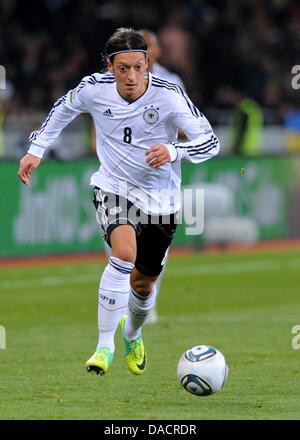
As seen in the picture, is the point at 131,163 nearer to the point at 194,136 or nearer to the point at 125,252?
the point at 194,136

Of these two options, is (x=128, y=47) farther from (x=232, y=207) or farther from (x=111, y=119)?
(x=232, y=207)

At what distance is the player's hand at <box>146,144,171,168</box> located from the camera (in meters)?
7.68

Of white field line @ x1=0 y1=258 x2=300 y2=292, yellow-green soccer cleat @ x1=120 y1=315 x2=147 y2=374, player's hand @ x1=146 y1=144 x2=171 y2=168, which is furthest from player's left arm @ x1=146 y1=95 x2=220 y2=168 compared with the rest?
white field line @ x1=0 y1=258 x2=300 y2=292

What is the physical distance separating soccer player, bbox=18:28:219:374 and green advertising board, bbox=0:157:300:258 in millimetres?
8753

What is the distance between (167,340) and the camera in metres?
11.0

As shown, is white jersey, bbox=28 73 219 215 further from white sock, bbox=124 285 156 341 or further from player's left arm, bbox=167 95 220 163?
white sock, bbox=124 285 156 341

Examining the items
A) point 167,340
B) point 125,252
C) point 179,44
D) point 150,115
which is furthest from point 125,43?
point 179,44

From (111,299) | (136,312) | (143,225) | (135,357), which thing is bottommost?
(135,357)

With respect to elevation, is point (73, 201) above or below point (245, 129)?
above

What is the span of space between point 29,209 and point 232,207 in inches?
157

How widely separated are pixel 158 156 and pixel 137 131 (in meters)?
0.69

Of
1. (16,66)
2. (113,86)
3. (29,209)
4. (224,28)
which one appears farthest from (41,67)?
(113,86)
